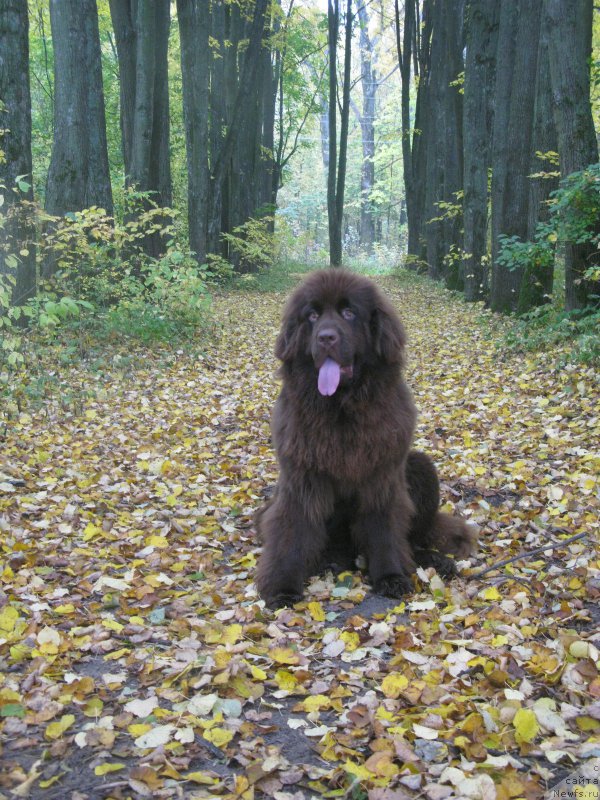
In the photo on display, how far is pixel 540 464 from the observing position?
617cm

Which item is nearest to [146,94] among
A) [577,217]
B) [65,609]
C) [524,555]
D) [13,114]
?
[13,114]

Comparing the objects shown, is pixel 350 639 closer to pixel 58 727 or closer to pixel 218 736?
pixel 218 736

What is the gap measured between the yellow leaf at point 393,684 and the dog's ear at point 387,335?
5.69 feet

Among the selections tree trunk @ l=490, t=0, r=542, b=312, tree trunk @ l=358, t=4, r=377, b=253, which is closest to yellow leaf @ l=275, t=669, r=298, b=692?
tree trunk @ l=490, t=0, r=542, b=312

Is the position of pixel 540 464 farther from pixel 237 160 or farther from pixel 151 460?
pixel 237 160

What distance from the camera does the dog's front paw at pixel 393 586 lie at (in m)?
4.11

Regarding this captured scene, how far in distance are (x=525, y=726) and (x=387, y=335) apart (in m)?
2.14

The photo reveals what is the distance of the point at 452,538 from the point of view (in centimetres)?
470

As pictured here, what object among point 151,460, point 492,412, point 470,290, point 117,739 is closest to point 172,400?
point 151,460

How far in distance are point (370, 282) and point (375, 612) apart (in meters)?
1.89

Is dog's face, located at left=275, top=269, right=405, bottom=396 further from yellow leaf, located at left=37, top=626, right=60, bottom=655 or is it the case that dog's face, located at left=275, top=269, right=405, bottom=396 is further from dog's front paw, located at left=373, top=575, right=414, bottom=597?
yellow leaf, located at left=37, top=626, right=60, bottom=655

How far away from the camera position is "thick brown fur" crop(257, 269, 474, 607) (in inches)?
157

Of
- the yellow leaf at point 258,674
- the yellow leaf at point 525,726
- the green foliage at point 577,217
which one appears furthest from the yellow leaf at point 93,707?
the green foliage at point 577,217

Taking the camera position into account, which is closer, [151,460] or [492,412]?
[151,460]
